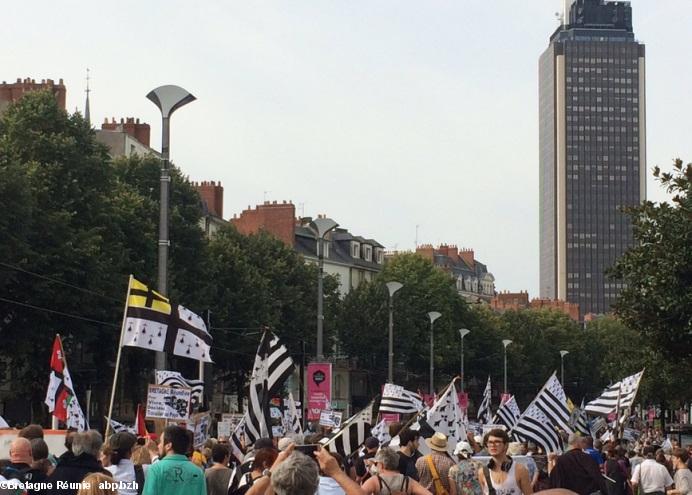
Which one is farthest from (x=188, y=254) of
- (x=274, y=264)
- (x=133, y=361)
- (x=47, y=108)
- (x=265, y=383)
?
(x=265, y=383)

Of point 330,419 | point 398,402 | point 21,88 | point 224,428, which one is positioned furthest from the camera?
point 21,88

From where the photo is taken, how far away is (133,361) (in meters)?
57.9

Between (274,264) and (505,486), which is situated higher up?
(274,264)

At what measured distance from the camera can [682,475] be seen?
775 inches

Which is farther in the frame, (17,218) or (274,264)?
(274,264)

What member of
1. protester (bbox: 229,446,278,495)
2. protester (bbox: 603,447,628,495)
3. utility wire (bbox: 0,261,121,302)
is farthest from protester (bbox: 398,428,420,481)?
utility wire (bbox: 0,261,121,302)

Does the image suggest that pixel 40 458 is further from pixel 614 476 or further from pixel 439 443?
pixel 614 476

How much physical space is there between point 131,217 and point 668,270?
28273mm

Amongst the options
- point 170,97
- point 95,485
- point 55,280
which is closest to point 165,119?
point 170,97

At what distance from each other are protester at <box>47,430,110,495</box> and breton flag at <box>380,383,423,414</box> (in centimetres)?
1617

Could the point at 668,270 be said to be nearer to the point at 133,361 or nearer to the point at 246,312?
the point at 133,361

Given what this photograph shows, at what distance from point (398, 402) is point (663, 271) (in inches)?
231

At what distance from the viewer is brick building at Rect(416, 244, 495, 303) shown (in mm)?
155375

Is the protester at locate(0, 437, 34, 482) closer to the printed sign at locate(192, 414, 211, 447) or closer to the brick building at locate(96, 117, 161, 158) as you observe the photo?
the printed sign at locate(192, 414, 211, 447)
